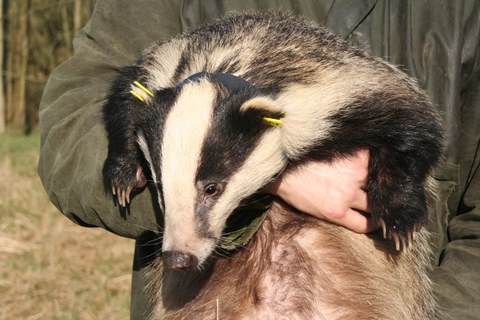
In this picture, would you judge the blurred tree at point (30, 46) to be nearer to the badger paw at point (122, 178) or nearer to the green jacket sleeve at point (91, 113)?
the green jacket sleeve at point (91, 113)

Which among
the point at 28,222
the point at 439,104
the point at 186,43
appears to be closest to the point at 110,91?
the point at 186,43

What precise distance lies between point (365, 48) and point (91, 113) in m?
1.11

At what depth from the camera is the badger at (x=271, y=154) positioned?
2.66 meters

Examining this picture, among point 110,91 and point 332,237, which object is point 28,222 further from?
point 332,237

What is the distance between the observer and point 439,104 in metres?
3.18

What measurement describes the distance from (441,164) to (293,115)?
74 cm

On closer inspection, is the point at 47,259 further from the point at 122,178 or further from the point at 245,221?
the point at 245,221

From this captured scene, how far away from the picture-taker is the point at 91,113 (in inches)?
127

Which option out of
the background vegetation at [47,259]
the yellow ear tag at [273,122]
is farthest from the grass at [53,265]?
the yellow ear tag at [273,122]

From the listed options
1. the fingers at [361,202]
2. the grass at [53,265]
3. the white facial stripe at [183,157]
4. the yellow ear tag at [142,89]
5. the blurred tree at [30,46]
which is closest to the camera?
the white facial stripe at [183,157]

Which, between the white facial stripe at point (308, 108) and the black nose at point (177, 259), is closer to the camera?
the black nose at point (177, 259)

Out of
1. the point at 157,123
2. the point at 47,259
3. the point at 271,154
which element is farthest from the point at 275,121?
the point at 47,259

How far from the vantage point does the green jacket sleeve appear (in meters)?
3.09

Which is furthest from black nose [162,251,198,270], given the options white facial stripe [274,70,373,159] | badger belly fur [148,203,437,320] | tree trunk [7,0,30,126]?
tree trunk [7,0,30,126]
